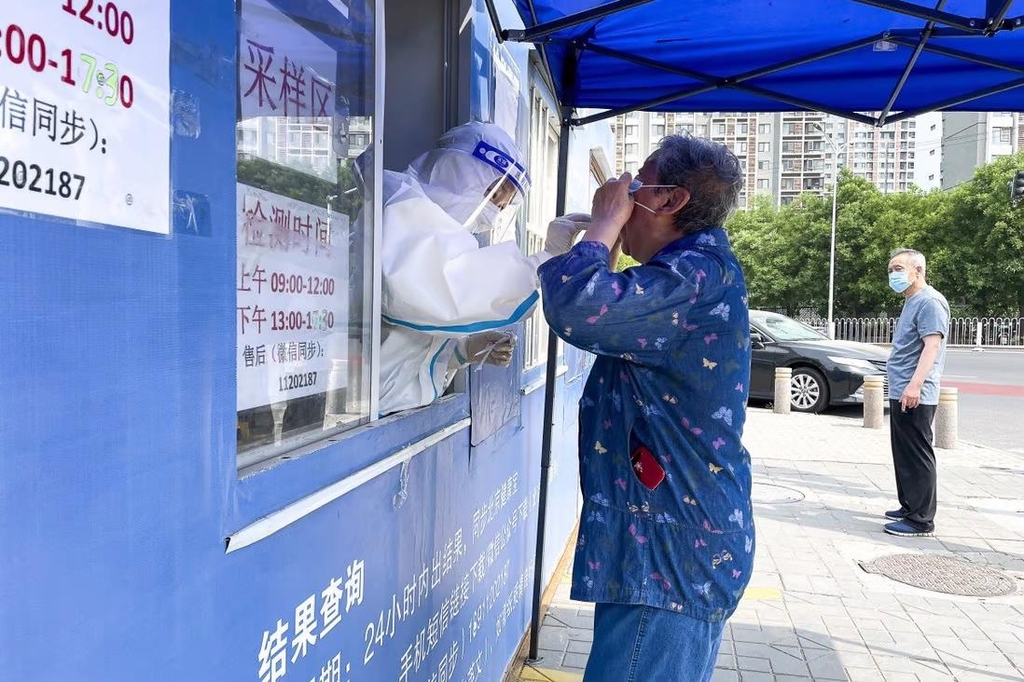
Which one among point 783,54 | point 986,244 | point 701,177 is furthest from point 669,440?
point 986,244

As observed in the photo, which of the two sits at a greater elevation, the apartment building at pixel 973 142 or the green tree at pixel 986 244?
the apartment building at pixel 973 142

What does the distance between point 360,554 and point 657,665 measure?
72cm

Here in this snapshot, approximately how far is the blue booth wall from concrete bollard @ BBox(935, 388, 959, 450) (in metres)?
9.15

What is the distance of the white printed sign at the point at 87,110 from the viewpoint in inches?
35.3

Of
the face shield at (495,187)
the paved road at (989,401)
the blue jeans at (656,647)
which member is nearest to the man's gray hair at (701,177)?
the face shield at (495,187)

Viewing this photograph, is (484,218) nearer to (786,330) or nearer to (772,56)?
(772,56)

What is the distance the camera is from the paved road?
1073 centimetres

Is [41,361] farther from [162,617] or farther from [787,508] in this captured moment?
[787,508]

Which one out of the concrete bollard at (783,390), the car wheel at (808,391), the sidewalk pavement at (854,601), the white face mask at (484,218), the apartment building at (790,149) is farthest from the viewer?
the apartment building at (790,149)

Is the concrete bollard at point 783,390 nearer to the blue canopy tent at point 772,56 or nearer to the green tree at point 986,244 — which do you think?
the blue canopy tent at point 772,56

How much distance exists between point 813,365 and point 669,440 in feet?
38.2

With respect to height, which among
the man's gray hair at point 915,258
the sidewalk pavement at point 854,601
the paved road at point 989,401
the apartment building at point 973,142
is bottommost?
the sidewalk pavement at point 854,601

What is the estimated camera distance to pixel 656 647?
6.36 feet

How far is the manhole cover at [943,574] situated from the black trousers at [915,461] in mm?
539
